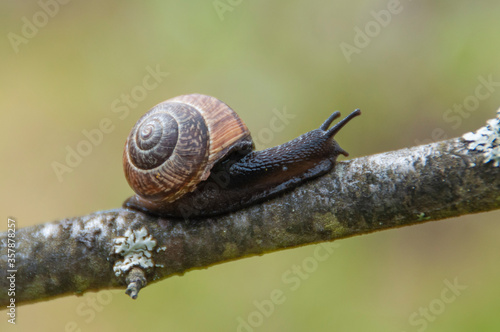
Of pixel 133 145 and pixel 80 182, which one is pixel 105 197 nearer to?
pixel 80 182

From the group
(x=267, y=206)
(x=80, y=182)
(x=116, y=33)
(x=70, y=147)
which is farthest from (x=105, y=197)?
(x=267, y=206)

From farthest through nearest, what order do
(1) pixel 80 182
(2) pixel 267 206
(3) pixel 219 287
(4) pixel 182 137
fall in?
1. (1) pixel 80 182
2. (3) pixel 219 287
3. (4) pixel 182 137
4. (2) pixel 267 206

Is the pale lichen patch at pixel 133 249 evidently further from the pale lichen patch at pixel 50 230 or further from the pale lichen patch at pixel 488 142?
the pale lichen patch at pixel 488 142

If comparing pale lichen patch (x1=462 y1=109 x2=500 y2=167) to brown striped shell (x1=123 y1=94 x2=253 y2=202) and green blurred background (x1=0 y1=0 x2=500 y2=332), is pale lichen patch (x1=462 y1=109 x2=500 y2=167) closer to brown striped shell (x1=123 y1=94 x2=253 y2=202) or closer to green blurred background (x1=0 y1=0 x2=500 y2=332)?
brown striped shell (x1=123 y1=94 x2=253 y2=202)

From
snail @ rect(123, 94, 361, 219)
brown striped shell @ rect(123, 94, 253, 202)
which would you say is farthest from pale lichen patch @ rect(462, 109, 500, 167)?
brown striped shell @ rect(123, 94, 253, 202)

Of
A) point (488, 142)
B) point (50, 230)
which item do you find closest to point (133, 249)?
point (50, 230)

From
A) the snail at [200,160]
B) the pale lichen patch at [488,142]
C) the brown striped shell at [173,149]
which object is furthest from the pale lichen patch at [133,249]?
the pale lichen patch at [488,142]

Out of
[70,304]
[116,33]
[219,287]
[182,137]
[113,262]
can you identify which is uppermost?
[116,33]
